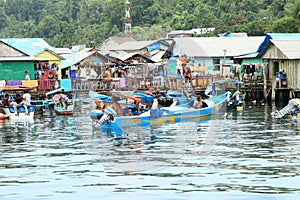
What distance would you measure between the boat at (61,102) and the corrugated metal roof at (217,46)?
52.2ft

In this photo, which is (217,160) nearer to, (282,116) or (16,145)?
(16,145)

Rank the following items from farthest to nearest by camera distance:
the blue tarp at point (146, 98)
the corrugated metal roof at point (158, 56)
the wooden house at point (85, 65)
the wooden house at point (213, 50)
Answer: the corrugated metal roof at point (158, 56) < the wooden house at point (213, 50) < the wooden house at point (85, 65) < the blue tarp at point (146, 98)

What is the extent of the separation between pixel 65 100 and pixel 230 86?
405 inches

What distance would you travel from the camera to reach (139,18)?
10300 centimetres

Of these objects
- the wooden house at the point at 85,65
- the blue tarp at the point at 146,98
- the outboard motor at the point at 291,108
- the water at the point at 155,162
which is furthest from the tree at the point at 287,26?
the water at the point at 155,162

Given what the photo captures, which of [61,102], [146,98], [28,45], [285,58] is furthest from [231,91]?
[28,45]

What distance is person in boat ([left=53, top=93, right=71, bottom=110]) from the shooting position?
3387 centimetres

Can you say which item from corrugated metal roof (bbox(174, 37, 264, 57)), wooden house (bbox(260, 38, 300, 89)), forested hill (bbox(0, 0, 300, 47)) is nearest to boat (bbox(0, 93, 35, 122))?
wooden house (bbox(260, 38, 300, 89))

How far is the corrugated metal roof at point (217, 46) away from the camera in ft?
163

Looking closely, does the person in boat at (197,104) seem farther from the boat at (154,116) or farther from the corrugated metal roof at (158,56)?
the corrugated metal roof at (158,56)

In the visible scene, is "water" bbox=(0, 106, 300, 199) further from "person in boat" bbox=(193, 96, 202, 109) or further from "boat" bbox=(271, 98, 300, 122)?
"person in boat" bbox=(193, 96, 202, 109)

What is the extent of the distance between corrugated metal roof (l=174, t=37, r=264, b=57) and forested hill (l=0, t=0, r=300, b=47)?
321 inches

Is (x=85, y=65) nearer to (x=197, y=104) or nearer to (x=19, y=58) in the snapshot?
(x=19, y=58)

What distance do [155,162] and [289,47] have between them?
2215 centimetres
